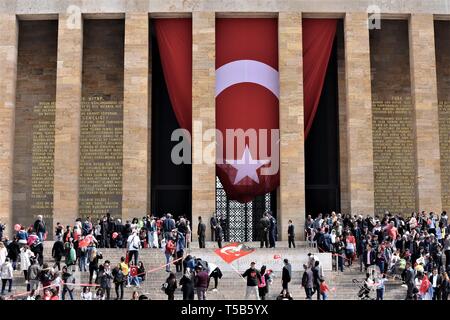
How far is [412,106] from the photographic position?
32375 mm

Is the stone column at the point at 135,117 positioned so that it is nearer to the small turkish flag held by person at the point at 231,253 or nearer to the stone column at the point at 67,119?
the stone column at the point at 67,119

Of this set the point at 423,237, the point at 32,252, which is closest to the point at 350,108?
the point at 423,237

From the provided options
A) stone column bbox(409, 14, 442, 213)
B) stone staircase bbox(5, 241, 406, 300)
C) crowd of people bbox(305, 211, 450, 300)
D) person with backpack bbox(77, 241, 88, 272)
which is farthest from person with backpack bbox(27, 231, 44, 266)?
stone column bbox(409, 14, 442, 213)

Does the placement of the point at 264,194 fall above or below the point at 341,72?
below

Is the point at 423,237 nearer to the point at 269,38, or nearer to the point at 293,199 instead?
the point at 293,199

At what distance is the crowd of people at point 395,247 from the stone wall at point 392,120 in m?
3.86

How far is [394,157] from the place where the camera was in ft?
108

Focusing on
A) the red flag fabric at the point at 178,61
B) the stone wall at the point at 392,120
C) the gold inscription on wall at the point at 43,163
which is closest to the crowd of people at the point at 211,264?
the stone wall at the point at 392,120

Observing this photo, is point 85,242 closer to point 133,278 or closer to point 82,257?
point 82,257

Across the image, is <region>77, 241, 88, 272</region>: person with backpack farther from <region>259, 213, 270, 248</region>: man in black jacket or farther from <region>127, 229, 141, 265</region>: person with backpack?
<region>259, 213, 270, 248</region>: man in black jacket

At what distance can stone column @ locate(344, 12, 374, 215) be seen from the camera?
30641 mm

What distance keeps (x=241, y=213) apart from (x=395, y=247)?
31.5ft

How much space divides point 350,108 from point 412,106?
10.4 ft

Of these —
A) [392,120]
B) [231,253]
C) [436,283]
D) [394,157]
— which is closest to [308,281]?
[231,253]
